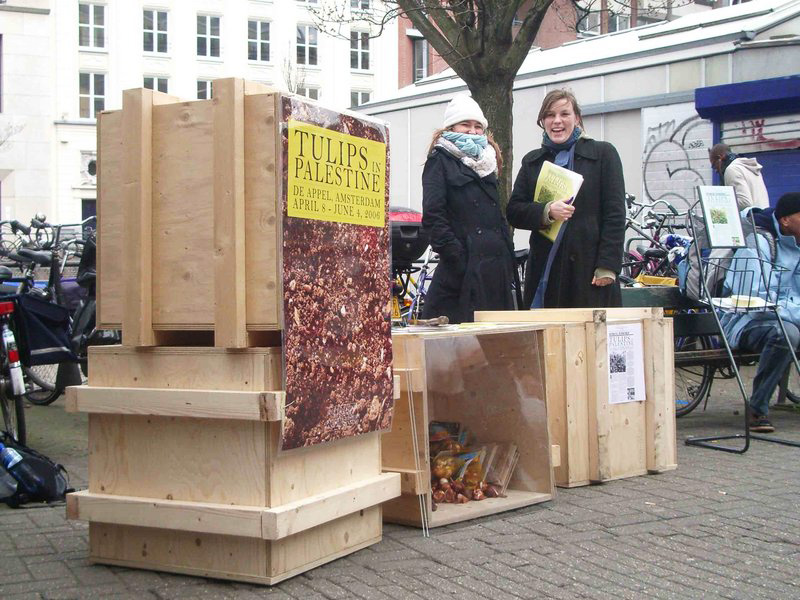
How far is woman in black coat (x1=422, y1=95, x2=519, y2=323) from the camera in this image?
658 cm

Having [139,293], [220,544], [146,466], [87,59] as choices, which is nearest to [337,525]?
[220,544]

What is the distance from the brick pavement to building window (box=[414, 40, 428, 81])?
54189 mm

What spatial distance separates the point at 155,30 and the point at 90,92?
15.6 feet

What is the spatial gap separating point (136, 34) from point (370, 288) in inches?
2065

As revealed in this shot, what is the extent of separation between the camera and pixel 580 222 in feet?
22.9

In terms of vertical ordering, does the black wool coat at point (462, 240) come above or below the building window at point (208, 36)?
below

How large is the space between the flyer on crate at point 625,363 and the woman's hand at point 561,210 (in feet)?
2.74

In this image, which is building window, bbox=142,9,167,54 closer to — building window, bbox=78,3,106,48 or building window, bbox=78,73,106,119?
building window, bbox=78,3,106,48

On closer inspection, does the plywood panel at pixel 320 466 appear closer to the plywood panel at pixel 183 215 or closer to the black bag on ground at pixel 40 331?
the plywood panel at pixel 183 215

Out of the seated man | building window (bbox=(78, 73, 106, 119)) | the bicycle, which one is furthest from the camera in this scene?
building window (bbox=(78, 73, 106, 119))

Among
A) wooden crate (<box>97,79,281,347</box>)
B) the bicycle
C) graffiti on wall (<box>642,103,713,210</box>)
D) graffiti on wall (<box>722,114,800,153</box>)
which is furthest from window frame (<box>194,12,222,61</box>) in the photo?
wooden crate (<box>97,79,281,347</box>)

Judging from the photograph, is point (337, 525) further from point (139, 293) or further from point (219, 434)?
point (139, 293)

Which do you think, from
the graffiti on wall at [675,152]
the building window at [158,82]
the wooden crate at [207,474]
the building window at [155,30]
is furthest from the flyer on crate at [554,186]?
the building window at [155,30]

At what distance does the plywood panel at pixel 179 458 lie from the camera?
4.12 meters
